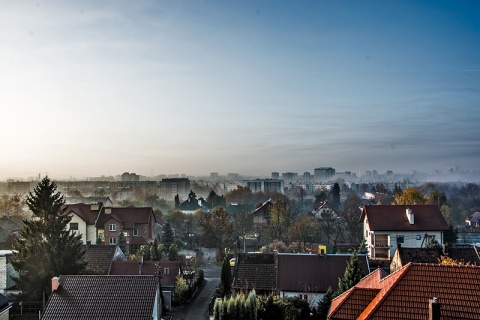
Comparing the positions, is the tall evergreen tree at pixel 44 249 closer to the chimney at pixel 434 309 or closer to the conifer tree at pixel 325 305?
the conifer tree at pixel 325 305

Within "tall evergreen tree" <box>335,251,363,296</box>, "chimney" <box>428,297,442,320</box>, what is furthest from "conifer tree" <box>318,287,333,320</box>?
"chimney" <box>428,297,442,320</box>

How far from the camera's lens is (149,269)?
3231 cm

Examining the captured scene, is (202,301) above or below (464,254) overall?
below

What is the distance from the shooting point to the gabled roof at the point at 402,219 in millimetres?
43750

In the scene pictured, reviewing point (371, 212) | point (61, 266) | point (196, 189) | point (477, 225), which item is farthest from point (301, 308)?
point (196, 189)

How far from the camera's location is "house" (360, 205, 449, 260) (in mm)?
43625

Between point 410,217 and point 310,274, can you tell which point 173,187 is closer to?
point 410,217

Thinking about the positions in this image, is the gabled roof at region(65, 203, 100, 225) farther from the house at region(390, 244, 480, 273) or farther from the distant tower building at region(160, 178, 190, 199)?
the distant tower building at region(160, 178, 190, 199)

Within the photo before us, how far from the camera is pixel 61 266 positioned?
96.3 feet

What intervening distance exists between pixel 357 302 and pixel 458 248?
16937 millimetres

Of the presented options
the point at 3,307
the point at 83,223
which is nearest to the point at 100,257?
the point at 3,307

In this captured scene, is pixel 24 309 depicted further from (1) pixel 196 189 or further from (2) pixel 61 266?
(1) pixel 196 189

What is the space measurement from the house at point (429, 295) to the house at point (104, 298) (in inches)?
368

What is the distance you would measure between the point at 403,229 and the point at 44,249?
31684 millimetres
